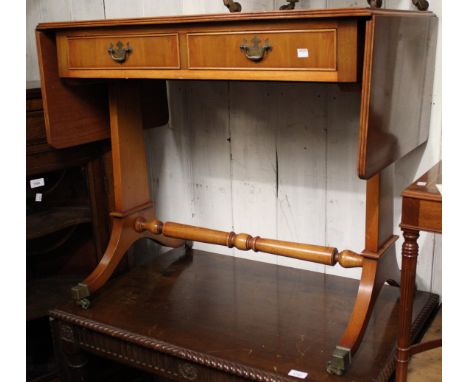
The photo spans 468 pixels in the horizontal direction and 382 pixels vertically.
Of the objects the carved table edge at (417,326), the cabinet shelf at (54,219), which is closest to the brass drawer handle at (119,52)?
the cabinet shelf at (54,219)

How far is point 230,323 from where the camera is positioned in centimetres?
181

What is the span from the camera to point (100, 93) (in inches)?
81.6

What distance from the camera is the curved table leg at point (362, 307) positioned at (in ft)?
4.98

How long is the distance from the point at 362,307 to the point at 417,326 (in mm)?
260

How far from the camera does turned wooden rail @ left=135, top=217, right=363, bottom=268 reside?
1736 mm

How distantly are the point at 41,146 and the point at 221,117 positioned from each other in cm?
66

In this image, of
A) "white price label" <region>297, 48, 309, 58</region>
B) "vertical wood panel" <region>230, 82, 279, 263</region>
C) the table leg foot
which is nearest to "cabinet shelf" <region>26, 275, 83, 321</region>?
"vertical wood panel" <region>230, 82, 279, 263</region>

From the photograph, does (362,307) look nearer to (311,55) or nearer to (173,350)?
(173,350)

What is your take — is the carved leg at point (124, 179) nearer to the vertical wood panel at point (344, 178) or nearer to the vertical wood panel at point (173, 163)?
the vertical wood panel at point (173, 163)

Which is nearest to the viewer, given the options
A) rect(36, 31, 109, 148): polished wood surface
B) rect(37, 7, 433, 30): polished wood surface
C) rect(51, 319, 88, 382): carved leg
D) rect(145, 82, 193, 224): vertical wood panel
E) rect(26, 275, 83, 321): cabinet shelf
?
rect(37, 7, 433, 30): polished wood surface

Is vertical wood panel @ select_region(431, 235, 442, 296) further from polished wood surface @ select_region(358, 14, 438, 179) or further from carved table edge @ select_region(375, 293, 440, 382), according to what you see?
polished wood surface @ select_region(358, 14, 438, 179)

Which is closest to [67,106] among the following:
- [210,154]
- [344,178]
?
[210,154]

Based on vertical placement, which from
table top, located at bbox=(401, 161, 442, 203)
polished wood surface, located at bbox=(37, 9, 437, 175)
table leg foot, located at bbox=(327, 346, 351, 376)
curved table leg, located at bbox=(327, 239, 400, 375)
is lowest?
table leg foot, located at bbox=(327, 346, 351, 376)

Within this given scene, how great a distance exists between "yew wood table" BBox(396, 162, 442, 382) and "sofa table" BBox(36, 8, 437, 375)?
11 cm
